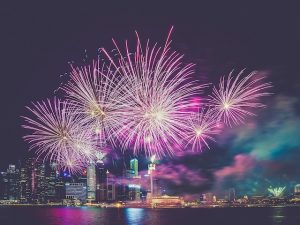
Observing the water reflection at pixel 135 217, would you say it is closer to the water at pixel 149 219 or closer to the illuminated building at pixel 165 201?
the water at pixel 149 219

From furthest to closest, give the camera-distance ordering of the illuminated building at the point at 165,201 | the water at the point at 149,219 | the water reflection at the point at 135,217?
the illuminated building at the point at 165,201 < the water at the point at 149,219 < the water reflection at the point at 135,217

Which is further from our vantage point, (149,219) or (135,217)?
(135,217)

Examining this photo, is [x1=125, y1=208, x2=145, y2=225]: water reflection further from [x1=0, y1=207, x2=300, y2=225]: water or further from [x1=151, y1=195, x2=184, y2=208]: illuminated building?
[x1=151, y1=195, x2=184, y2=208]: illuminated building

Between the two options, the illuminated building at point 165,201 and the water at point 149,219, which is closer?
the water at point 149,219

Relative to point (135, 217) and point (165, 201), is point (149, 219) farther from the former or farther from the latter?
point (165, 201)


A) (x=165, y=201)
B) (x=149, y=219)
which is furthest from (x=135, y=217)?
(x=165, y=201)

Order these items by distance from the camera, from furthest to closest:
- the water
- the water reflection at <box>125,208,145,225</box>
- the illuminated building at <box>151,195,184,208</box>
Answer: the illuminated building at <box>151,195,184,208</box> < the water < the water reflection at <box>125,208,145,225</box>

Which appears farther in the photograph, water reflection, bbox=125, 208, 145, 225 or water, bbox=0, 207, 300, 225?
water, bbox=0, 207, 300, 225

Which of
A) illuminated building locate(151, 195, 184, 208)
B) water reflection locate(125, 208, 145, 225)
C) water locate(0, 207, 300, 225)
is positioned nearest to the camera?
water reflection locate(125, 208, 145, 225)

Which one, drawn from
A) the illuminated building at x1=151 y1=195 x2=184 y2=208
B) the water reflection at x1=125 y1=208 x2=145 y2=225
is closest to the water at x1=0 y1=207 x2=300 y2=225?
the water reflection at x1=125 y1=208 x2=145 y2=225

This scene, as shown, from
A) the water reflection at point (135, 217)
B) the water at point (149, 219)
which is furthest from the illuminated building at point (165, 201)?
the water at point (149, 219)

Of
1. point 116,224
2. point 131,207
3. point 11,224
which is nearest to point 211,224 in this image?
point 116,224
